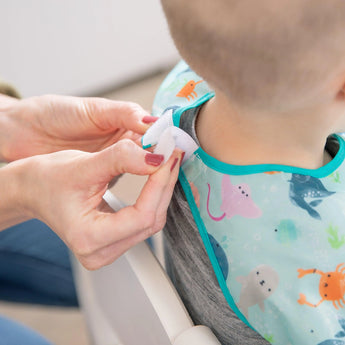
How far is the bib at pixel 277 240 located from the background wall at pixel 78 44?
1.05 metres

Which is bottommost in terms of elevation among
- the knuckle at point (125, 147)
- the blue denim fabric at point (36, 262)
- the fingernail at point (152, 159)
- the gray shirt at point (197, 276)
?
the blue denim fabric at point (36, 262)

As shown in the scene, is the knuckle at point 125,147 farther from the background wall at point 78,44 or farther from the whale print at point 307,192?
the background wall at point 78,44

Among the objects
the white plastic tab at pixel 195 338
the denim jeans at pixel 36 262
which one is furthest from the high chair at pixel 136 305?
the denim jeans at pixel 36 262

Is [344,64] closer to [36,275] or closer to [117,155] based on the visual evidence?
[117,155]

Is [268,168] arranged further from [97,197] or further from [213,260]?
[97,197]

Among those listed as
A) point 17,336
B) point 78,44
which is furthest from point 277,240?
point 78,44

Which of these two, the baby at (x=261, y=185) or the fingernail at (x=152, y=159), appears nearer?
the baby at (x=261, y=185)

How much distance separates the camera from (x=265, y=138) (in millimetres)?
497

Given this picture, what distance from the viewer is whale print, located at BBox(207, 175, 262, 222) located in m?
0.50

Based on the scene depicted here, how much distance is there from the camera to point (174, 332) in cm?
48

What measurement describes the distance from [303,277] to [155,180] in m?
0.20

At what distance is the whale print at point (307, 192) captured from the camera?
49 cm

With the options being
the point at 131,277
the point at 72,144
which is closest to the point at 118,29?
the point at 72,144

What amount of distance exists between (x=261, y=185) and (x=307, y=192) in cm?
5
